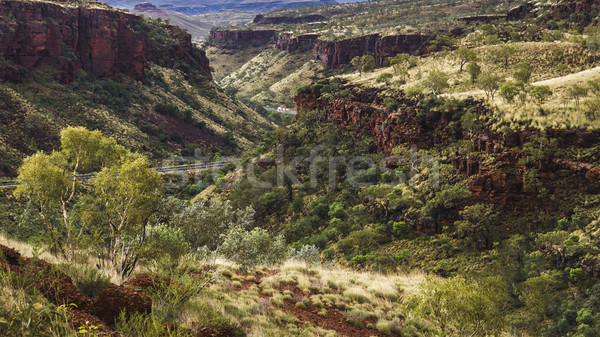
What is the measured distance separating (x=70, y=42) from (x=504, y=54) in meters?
71.1

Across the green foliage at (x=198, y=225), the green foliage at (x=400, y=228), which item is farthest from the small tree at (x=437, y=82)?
the green foliage at (x=198, y=225)

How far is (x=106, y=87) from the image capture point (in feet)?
260

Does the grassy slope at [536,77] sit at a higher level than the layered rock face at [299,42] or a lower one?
lower

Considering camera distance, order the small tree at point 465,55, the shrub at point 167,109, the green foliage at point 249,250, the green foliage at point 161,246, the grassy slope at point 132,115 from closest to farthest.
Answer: the green foliage at point 161,246 → the green foliage at point 249,250 → the small tree at point 465,55 → the grassy slope at point 132,115 → the shrub at point 167,109

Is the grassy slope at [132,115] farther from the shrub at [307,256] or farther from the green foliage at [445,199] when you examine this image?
the green foliage at [445,199]

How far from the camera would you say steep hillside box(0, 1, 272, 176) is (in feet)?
198

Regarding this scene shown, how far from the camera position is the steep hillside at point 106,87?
6034 centimetres

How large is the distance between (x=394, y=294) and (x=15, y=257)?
14.0 meters

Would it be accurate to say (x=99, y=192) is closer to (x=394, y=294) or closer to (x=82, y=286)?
(x=82, y=286)

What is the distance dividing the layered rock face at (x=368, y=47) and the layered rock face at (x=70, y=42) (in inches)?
2133

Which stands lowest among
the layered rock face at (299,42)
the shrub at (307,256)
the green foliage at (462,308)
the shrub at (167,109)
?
the shrub at (307,256)

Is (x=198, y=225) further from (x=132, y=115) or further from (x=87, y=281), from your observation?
(x=132, y=115)

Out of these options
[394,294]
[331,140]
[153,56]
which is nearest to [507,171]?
[394,294]

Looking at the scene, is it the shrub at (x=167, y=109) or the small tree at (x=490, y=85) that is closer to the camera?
the small tree at (x=490, y=85)
